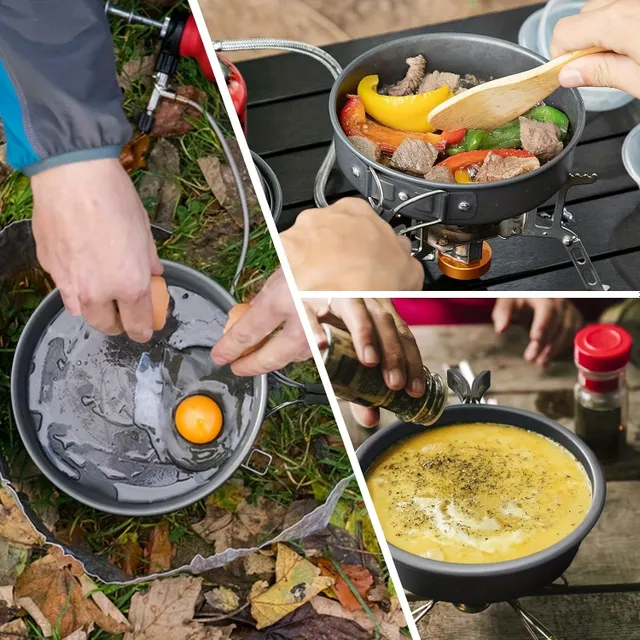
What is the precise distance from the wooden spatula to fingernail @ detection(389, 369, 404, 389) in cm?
38

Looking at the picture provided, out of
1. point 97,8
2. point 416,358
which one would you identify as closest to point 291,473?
point 416,358

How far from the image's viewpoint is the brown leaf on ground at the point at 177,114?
1.63 m

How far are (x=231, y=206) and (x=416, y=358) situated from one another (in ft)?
2.93

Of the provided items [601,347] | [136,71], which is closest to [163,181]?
[136,71]

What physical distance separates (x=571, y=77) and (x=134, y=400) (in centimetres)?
94

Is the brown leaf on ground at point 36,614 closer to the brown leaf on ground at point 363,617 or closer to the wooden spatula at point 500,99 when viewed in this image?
the brown leaf on ground at point 363,617

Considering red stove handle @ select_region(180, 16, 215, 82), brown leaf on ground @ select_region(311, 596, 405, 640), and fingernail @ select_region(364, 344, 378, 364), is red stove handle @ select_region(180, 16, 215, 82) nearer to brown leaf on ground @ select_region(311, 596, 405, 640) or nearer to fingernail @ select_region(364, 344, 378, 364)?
fingernail @ select_region(364, 344, 378, 364)

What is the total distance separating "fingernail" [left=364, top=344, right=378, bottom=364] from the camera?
0.82 m

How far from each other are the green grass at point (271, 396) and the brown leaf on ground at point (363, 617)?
96 millimetres

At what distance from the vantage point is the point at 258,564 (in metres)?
1.49

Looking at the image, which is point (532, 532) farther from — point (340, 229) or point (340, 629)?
point (340, 629)

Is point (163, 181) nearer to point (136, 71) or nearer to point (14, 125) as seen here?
point (136, 71)

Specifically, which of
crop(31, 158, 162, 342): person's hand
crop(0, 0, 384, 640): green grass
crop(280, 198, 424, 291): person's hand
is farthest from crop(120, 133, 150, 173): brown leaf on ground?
crop(280, 198, 424, 291): person's hand

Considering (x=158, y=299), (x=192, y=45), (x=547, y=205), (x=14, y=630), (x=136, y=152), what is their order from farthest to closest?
(x=136, y=152) < (x=192, y=45) < (x=14, y=630) < (x=158, y=299) < (x=547, y=205)
